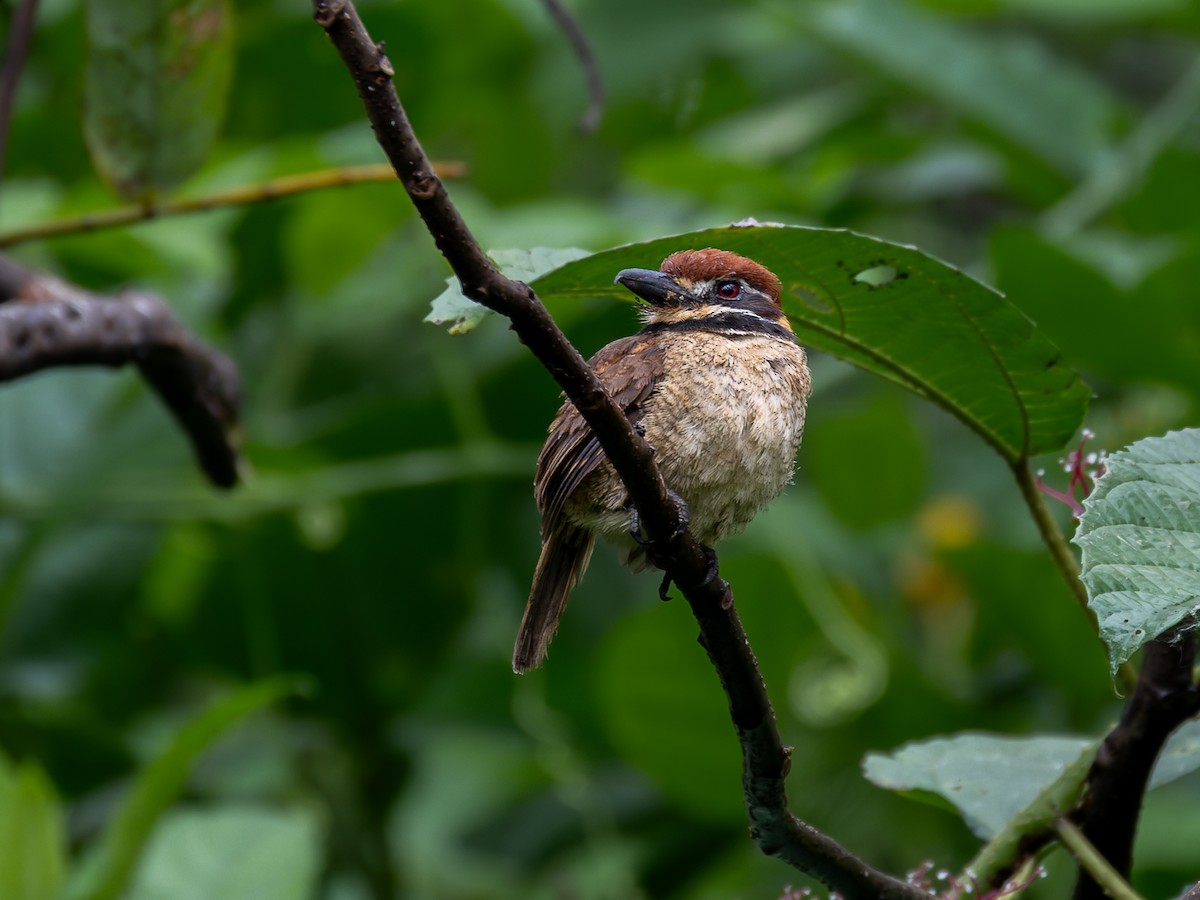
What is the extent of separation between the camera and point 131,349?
246 cm

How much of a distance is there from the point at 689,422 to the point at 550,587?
1.05ft

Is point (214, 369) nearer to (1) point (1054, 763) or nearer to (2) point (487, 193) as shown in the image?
(1) point (1054, 763)

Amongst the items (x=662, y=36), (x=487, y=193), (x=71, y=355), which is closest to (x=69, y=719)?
(x=71, y=355)

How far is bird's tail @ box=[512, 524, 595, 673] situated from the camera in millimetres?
2062

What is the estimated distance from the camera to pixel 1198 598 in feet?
4.64

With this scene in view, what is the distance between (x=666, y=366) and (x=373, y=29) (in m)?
2.24

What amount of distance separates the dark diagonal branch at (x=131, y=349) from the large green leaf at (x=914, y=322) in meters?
0.94

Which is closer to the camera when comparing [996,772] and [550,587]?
[996,772]

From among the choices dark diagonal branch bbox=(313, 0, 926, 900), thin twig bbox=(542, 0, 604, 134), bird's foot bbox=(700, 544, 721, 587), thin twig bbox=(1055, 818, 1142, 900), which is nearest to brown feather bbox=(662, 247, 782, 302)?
thin twig bbox=(542, 0, 604, 134)

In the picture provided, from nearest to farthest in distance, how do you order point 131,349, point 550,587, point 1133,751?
point 1133,751, point 550,587, point 131,349

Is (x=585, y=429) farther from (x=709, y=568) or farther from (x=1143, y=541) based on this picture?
(x=1143, y=541)

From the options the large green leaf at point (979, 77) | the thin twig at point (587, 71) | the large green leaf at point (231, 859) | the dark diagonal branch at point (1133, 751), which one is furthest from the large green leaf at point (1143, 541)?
the large green leaf at point (979, 77)

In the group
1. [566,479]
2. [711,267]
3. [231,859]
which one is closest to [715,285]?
[711,267]

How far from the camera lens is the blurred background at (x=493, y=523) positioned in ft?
11.0
